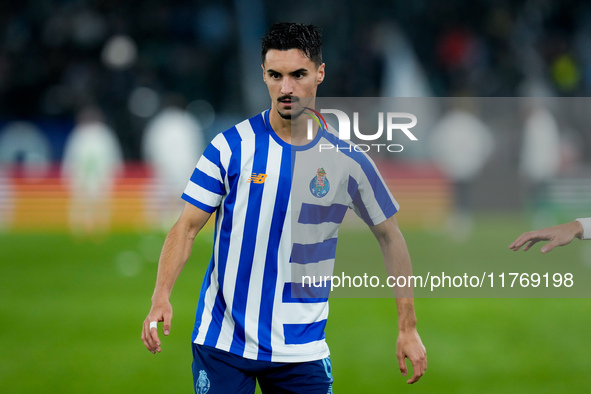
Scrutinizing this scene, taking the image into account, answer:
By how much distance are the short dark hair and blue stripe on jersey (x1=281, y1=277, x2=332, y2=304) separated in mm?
1020

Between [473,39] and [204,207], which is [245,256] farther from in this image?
[473,39]

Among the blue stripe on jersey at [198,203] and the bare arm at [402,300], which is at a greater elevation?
the blue stripe on jersey at [198,203]

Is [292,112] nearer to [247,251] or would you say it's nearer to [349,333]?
[247,251]

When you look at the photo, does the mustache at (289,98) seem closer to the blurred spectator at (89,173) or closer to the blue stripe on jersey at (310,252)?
the blue stripe on jersey at (310,252)

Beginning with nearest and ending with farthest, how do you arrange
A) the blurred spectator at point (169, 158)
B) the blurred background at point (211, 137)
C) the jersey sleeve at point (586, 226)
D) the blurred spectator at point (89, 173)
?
the jersey sleeve at point (586, 226) → the blurred background at point (211, 137) → the blurred spectator at point (89, 173) → the blurred spectator at point (169, 158)

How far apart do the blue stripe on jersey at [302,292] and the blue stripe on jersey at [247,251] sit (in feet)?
0.60

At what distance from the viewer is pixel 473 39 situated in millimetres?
20094

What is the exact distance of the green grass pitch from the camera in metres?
6.77

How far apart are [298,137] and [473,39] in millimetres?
17058

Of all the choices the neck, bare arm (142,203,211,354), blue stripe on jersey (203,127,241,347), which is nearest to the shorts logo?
blue stripe on jersey (203,127,241,347)

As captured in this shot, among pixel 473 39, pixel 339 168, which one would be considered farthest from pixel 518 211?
pixel 473 39

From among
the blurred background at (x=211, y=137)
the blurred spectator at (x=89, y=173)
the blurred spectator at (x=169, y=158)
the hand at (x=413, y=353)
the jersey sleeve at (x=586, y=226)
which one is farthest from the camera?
the blurred spectator at (x=169, y=158)

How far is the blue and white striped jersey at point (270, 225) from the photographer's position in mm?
3840

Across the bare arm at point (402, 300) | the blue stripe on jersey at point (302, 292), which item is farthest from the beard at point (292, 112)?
the blue stripe on jersey at point (302, 292)
